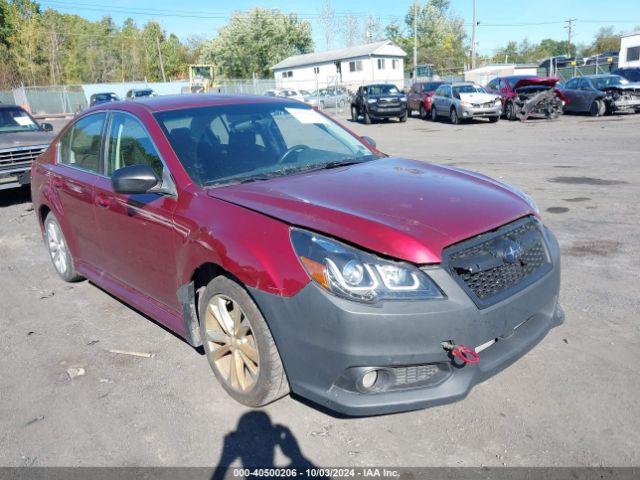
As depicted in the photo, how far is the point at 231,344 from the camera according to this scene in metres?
3.26

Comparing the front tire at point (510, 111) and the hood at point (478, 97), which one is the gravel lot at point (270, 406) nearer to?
the hood at point (478, 97)

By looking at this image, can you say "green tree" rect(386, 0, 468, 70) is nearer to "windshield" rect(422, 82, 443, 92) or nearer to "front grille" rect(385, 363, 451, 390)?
"windshield" rect(422, 82, 443, 92)

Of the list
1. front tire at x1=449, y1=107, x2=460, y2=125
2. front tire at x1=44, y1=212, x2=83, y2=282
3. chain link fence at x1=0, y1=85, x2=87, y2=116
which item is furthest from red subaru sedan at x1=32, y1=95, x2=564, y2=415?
chain link fence at x1=0, y1=85, x2=87, y2=116

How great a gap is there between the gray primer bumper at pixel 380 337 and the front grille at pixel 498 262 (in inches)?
2.3

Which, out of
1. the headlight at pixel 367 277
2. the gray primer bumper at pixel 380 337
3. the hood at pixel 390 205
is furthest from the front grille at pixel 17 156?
the headlight at pixel 367 277

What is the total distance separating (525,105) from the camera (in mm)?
22203

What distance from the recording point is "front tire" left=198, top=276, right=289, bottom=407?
2.94 meters

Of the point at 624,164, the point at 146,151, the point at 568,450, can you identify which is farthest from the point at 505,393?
the point at 624,164

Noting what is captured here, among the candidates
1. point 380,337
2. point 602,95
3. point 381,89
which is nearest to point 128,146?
point 380,337

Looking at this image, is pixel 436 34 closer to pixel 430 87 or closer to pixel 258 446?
pixel 430 87

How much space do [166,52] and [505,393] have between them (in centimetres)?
9842

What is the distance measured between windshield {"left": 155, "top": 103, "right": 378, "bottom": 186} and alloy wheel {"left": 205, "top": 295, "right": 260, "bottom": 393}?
0.79 meters

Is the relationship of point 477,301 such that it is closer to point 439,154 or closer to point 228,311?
point 228,311

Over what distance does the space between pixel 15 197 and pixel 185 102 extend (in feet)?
27.7
